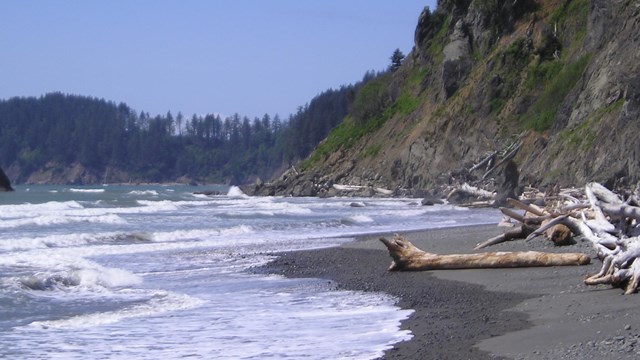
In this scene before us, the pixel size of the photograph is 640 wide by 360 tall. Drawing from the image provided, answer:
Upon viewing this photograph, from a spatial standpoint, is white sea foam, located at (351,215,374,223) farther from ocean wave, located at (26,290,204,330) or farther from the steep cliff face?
ocean wave, located at (26,290,204,330)

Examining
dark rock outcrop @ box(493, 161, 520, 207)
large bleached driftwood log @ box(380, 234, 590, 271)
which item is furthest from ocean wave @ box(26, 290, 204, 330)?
dark rock outcrop @ box(493, 161, 520, 207)

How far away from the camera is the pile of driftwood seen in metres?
9.88

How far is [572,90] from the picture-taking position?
44938 mm

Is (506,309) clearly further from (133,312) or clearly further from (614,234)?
(133,312)

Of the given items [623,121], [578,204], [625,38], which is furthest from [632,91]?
[578,204]

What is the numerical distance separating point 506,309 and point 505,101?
4512 cm

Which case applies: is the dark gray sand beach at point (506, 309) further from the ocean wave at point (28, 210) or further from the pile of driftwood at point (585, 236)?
the ocean wave at point (28, 210)

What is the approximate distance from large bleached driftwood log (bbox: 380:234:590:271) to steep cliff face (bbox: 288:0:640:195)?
17293 mm

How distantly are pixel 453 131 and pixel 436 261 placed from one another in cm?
4266

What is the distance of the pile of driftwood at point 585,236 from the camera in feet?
32.4

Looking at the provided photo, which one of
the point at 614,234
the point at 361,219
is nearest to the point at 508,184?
the point at 361,219

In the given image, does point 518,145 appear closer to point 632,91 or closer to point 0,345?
point 632,91

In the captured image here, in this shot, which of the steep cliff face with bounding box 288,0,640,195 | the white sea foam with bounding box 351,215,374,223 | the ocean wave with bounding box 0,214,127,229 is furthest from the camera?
the steep cliff face with bounding box 288,0,640,195

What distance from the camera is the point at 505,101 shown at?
54.2 metres
